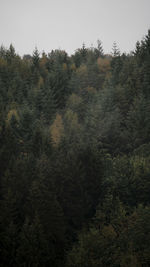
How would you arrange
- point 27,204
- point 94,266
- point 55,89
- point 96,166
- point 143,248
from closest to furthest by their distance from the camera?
point 94,266
point 143,248
point 27,204
point 96,166
point 55,89

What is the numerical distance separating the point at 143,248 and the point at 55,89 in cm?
4841

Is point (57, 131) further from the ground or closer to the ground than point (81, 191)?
further from the ground

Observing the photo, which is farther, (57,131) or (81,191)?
(57,131)

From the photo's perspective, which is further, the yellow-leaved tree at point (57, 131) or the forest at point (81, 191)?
the yellow-leaved tree at point (57, 131)

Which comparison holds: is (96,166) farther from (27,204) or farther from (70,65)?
(70,65)

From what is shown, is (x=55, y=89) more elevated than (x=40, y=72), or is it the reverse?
(x=40, y=72)

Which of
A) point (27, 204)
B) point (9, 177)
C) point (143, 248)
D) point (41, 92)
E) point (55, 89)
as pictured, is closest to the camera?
point (143, 248)

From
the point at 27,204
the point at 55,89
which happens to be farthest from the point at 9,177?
the point at 55,89

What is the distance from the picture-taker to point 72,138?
43125 mm

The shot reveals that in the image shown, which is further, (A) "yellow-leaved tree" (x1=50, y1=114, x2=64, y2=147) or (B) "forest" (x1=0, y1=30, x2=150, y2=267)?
(A) "yellow-leaved tree" (x1=50, y1=114, x2=64, y2=147)

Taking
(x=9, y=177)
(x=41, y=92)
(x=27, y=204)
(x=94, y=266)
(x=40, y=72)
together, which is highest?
(x=40, y=72)

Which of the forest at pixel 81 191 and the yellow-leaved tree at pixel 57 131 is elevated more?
the yellow-leaved tree at pixel 57 131

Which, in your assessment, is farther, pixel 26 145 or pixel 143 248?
pixel 26 145

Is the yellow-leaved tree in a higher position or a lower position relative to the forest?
higher
